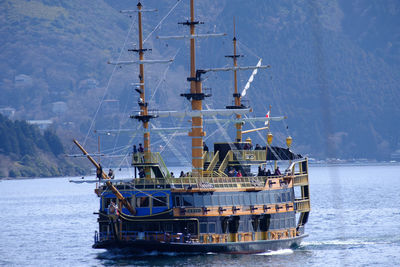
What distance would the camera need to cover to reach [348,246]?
Result: 88312 millimetres

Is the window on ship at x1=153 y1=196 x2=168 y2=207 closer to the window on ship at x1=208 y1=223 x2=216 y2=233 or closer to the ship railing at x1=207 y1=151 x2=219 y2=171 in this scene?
the window on ship at x1=208 y1=223 x2=216 y2=233

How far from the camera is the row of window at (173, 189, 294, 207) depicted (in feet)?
249

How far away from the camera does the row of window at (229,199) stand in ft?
249

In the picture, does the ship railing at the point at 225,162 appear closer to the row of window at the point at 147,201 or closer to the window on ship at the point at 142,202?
the row of window at the point at 147,201

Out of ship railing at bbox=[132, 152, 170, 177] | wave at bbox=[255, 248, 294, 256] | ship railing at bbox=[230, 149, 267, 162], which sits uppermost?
ship railing at bbox=[230, 149, 267, 162]

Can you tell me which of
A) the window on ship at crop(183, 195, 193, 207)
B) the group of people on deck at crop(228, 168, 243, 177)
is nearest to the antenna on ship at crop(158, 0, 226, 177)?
the group of people on deck at crop(228, 168, 243, 177)

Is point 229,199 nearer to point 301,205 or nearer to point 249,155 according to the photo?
point 249,155

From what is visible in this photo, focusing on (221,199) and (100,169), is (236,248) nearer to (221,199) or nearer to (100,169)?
(221,199)

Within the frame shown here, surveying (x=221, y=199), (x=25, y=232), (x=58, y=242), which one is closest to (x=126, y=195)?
(x=221, y=199)

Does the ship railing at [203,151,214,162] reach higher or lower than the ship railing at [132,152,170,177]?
higher

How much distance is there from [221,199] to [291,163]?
38.7ft

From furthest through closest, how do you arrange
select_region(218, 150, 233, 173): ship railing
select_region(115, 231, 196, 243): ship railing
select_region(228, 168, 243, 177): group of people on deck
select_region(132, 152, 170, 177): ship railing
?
1. select_region(218, 150, 233, 173): ship railing
2. select_region(228, 168, 243, 177): group of people on deck
3. select_region(132, 152, 170, 177): ship railing
4. select_region(115, 231, 196, 243): ship railing

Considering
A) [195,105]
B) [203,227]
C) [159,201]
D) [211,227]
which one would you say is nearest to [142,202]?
[159,201]

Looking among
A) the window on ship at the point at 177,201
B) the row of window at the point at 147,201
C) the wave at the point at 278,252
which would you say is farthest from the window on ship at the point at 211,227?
the wave at the point at 278,252
